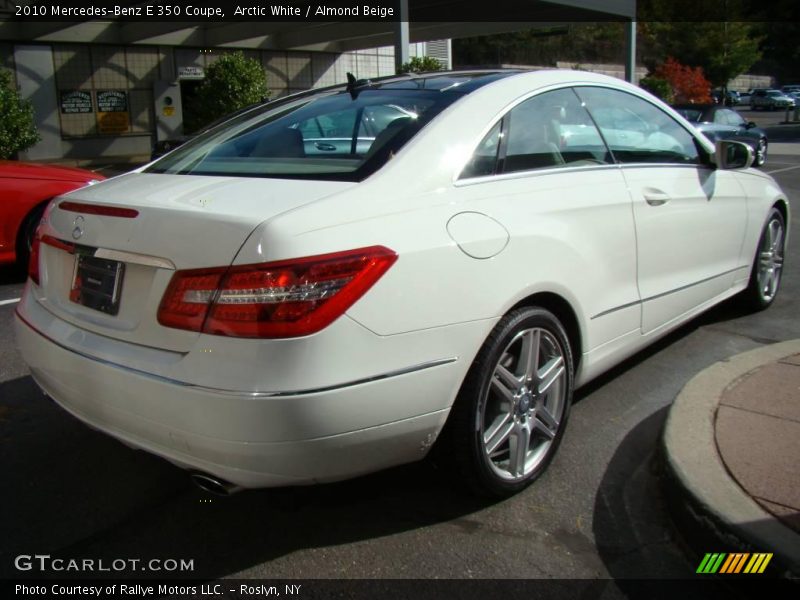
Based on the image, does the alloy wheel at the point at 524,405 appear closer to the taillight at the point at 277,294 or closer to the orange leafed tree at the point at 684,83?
the taillight at the point at 277,294

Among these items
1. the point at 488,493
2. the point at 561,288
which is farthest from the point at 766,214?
the point at 488,493

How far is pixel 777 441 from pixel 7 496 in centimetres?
305

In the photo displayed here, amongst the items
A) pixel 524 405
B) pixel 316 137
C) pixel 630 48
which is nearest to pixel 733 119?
pixel 630 48

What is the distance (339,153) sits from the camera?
3068 mm

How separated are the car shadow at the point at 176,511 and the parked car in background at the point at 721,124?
57.8 feet

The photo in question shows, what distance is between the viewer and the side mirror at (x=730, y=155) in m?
4.39

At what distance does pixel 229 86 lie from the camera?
56.6ft

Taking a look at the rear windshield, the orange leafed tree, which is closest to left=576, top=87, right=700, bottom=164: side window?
the rear windshield

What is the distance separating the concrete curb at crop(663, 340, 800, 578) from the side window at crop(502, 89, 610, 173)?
3.90 feet

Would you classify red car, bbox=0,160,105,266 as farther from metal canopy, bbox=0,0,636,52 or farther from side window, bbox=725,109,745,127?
side window, bbox=725,109,745,127

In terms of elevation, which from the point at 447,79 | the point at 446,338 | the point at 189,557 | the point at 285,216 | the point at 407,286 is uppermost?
the point at 447,79

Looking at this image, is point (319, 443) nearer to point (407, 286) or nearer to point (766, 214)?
point (407, 286)

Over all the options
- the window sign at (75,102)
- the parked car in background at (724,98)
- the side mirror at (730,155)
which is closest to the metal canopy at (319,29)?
the window sign at (75,102)

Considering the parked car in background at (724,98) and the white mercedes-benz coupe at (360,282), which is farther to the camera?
the parked car in background at (724,98)
